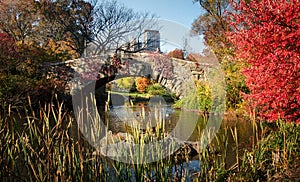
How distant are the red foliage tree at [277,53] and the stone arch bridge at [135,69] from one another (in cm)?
655

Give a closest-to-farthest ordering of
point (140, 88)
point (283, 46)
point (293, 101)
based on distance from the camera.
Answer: point (283, 46)
point (293, 101)
point (140, 88)

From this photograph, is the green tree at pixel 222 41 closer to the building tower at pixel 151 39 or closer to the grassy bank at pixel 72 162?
the building tower at pixel 151 39

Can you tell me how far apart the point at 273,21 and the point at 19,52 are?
391 inches

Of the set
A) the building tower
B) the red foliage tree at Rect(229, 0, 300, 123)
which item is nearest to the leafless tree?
the building tower

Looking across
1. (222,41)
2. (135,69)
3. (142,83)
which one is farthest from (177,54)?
(135,69)

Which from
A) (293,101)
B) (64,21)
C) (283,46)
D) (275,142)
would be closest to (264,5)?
(283,46)

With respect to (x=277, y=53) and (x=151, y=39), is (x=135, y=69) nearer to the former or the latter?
(x=151, y=39)

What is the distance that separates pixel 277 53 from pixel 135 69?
326 inches

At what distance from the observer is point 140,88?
675 inches

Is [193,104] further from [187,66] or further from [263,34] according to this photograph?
[263,34]

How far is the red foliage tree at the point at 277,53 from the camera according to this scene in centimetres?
362

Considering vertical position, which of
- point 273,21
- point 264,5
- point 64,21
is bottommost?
point 273,21

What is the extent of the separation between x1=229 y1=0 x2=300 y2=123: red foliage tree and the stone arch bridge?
6.55 meters

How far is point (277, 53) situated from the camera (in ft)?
12.0
